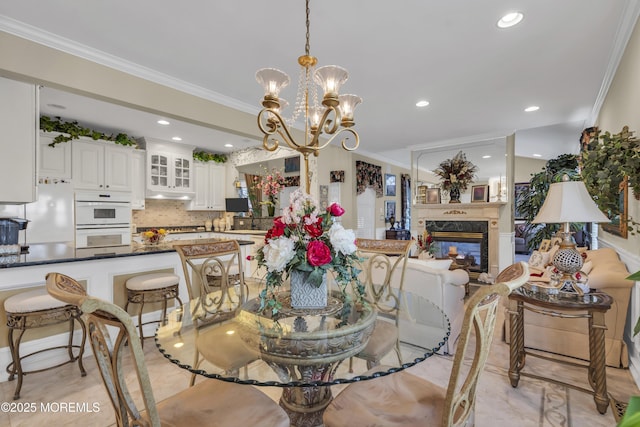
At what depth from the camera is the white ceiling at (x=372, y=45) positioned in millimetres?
2018

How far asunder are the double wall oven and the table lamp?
491cm

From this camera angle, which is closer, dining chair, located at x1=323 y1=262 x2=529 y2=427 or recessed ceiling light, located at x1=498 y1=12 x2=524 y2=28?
dining chair, located at x1=323 y1=262 x2=529 y2=427

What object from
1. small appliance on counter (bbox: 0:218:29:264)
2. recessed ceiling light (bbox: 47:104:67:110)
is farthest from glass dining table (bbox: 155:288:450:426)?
recessed ceiling light (bbox: 47:104:67:110)

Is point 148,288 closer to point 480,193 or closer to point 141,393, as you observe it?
point 141,393

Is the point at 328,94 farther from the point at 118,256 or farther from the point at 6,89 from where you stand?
the point at 6,89

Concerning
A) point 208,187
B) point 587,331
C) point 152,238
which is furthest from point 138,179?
point 587,331

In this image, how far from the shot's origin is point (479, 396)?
2.00m

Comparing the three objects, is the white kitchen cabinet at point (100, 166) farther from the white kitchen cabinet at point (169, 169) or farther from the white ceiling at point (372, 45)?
the white ceiling at point (372, 45)

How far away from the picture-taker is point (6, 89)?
7.37 ft

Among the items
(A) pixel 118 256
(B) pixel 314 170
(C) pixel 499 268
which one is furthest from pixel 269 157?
(C) pixel 499 268

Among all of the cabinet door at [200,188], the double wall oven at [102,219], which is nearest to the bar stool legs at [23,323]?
the double wall oven at [102,219]

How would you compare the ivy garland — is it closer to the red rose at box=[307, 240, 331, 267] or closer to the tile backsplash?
the red rose at box=[307, 240, 331, 267]

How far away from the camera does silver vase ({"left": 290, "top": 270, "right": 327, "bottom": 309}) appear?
1432 millimetres

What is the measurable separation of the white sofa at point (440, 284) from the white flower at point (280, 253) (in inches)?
A: 59.8
